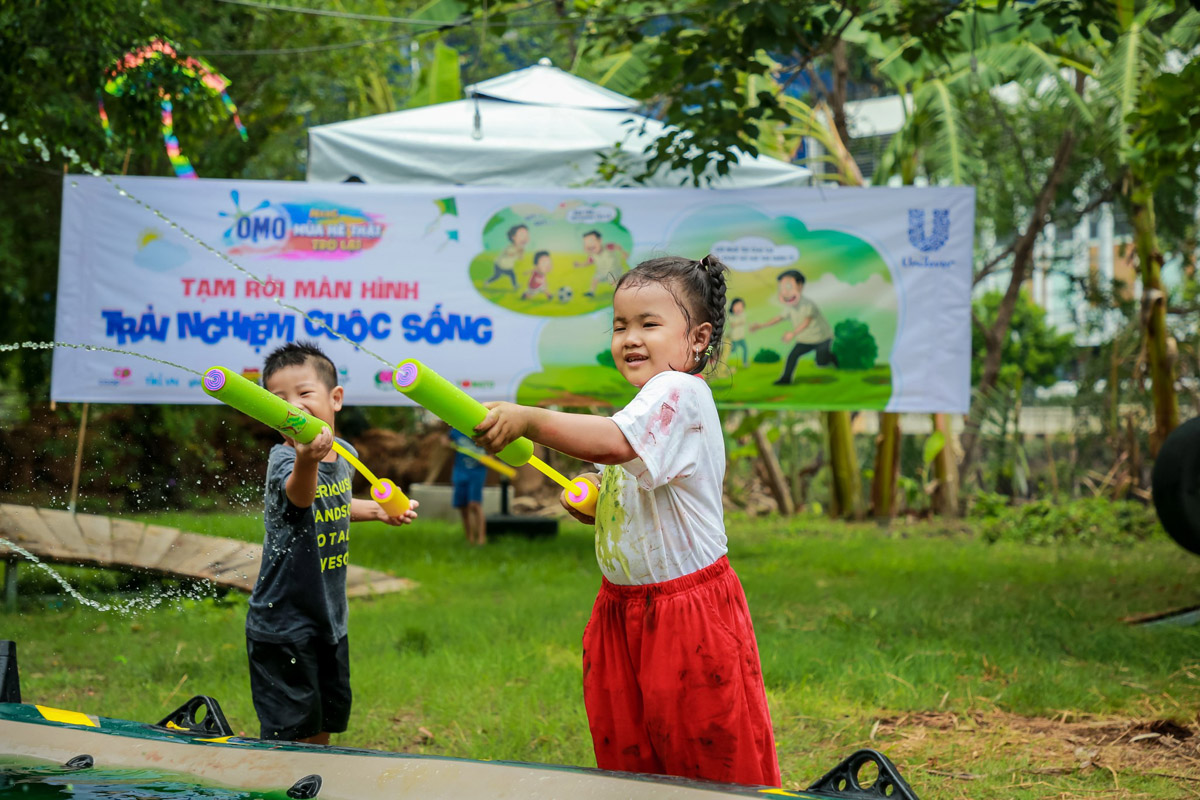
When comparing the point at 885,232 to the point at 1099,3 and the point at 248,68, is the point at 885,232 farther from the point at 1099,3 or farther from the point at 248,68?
the point at 248,68

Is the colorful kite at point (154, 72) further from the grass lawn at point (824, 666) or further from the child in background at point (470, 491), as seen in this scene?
the child in background at point (470, 491)

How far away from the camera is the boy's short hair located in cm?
273

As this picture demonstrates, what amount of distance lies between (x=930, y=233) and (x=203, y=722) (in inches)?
186

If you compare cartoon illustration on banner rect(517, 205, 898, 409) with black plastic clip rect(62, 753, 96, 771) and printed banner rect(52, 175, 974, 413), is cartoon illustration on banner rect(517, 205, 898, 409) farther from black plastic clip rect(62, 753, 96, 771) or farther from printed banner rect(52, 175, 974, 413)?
black plastic clip rect(62, 753, 96, 771)

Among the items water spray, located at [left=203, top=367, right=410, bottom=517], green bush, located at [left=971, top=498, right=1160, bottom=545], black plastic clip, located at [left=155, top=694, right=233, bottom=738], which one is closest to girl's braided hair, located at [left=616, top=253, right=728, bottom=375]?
water spray, located at [left=203, top=367, right=410, bottom=517]

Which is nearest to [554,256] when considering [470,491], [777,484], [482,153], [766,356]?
[482,153]

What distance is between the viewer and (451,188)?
19.1 ft

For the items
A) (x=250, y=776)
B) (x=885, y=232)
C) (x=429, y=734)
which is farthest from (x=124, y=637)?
(x=885, y=232)

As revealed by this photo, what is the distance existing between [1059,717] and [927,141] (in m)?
8.01

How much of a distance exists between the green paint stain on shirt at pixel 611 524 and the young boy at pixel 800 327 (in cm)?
385

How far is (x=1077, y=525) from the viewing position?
352 inches

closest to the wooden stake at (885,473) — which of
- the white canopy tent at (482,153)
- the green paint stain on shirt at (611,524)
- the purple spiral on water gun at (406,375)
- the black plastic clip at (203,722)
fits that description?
the white canopy tent at (482,153)

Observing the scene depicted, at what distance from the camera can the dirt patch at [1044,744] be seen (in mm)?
3094

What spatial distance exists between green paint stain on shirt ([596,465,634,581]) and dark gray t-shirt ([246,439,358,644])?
3.07 ft
